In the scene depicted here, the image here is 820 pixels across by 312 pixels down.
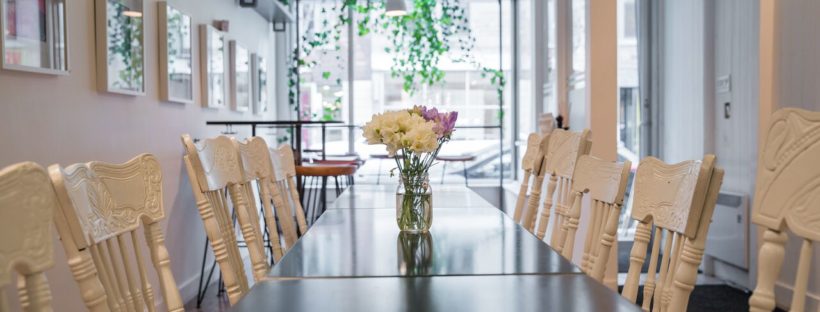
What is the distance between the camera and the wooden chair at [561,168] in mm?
2398

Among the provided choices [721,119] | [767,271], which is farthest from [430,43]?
[767,271]

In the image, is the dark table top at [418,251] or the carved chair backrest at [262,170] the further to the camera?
the carved chair backrest at [262,170]

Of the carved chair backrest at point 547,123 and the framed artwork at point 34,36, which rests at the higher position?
the framed artwork at point 34,36

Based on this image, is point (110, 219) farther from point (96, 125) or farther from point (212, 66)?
point (212, 66)

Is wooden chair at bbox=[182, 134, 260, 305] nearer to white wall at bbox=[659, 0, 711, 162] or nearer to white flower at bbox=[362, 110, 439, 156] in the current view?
white flower at bbox=[362, 110, 439, 156]

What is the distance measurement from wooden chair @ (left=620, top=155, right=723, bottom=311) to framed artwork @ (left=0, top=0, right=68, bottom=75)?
197 centimetres

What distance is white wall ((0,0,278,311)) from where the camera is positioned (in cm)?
246

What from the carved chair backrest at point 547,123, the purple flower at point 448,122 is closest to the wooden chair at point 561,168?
the purple flower at point 448,122

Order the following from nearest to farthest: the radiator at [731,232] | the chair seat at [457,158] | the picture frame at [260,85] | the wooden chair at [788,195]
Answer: the wooden chair at [788,195]
the radiator at [731,232]
the picture frame at [260,85]
the chair seat at [457,158]

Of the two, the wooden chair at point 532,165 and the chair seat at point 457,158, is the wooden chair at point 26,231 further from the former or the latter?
the chair seat at point 457,158

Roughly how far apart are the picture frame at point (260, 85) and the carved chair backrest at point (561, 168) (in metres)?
3.87

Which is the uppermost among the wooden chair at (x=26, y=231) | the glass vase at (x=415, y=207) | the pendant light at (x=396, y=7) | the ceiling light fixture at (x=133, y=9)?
the pendant light at (x=396, y=7)

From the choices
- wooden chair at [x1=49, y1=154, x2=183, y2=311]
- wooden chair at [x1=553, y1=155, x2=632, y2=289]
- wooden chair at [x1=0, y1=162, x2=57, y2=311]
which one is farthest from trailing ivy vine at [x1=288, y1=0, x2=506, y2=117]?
wooden chair at [x1=0, y1=162, x2=57, y2=311]

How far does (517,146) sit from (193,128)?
3899 mm
